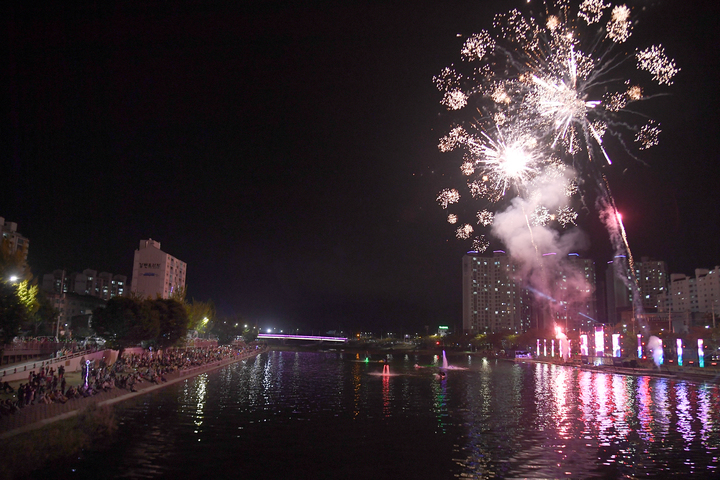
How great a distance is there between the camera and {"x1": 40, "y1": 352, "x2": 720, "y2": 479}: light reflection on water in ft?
63.2

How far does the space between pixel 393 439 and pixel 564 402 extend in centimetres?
2023

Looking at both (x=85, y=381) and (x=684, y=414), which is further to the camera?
(x=85, y=381)

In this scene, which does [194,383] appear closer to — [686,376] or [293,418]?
[293,418]

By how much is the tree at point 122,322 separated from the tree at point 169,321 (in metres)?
8.00

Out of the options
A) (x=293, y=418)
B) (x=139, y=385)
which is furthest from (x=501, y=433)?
(x=139, y=385)

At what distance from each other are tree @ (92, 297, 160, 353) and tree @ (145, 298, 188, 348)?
26.2ft

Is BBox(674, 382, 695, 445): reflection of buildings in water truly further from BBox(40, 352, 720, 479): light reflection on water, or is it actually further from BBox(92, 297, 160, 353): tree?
BBox(92, 297, 160, 353): tree

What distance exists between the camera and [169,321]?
71062mm

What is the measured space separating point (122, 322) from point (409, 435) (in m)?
43.5

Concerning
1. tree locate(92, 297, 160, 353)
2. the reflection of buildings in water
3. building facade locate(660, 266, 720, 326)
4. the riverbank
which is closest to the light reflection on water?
the reflection of buildings in water

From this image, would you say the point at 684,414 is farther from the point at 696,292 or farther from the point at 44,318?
the point at 696,292

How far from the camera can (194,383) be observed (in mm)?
48969

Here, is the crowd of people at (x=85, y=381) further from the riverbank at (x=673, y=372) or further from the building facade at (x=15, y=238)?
the building facade at (x=15, y=238)

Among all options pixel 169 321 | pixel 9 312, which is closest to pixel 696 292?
pixel 169 321
